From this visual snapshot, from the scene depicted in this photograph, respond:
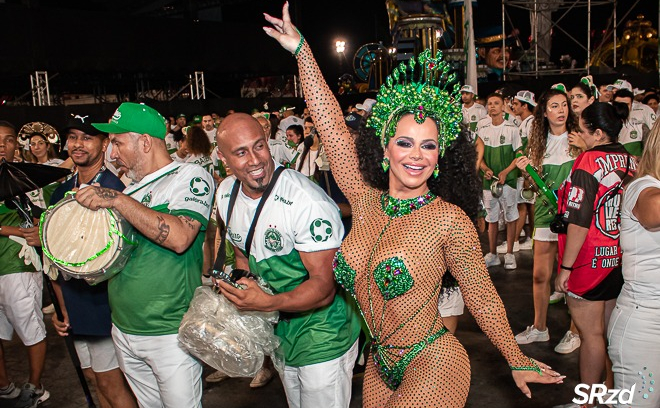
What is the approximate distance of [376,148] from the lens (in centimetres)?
264

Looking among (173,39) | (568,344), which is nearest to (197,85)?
(173,39)

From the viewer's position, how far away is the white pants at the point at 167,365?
10.4 ft

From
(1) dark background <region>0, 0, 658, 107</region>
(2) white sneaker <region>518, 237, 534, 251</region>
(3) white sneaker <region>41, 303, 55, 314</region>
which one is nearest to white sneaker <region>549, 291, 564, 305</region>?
(2) white sneaker <region>518, 237, 534, 251</region>

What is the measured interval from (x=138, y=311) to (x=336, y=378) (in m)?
1.08

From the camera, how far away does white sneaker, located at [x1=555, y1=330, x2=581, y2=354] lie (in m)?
5.20

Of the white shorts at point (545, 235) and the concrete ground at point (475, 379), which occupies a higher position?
the white shorts at point (545, 235)

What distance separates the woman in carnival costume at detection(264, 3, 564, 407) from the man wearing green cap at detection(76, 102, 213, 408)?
99 centimetres

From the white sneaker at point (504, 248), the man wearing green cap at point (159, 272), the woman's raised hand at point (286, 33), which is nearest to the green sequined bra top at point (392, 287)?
the woman's raised hand at point (286, 33)

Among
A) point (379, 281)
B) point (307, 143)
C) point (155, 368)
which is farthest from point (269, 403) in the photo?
point (379, 281)

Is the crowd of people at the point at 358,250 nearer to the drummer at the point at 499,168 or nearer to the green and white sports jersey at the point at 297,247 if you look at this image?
the green and white sports jersey at the point at 297,247

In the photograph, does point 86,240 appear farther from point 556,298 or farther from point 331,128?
point 556,298

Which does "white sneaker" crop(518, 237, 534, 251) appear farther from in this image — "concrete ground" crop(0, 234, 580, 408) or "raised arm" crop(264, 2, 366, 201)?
"raised arm" crop(264, 2, 366, 201)

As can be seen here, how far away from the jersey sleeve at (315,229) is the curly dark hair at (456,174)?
388 mm

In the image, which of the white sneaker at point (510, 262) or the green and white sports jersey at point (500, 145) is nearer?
the white sneaker at point (510, 262)
